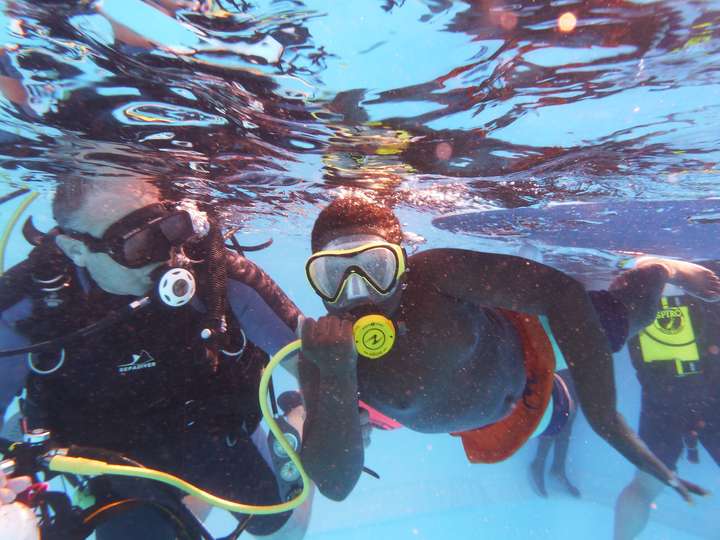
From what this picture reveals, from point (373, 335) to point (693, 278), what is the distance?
176 inches

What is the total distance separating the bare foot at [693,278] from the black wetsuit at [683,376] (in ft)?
8.95

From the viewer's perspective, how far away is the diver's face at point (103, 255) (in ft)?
12.8

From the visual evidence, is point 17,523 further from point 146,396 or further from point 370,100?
point 370,100

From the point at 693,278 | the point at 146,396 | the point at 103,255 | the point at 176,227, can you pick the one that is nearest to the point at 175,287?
the point at 176,227

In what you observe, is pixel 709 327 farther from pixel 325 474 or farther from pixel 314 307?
pixel 314 307

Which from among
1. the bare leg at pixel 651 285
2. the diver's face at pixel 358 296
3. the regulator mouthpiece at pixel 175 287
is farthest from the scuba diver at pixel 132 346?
the bare leg at pixel 651 285

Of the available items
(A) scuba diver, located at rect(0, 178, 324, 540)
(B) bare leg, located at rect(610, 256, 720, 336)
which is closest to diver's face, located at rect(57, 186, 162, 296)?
(A) scuba diver, located at rect(0, 178, 324, 540)

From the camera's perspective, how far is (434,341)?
3.72m

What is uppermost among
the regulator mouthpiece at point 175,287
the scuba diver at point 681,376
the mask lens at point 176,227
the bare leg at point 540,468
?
the mask lens at point 176,227

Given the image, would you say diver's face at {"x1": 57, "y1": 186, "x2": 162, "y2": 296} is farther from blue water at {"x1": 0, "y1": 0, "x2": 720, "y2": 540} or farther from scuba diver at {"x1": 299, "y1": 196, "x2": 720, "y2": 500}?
scuba diver at {"x1": 299, "y1": 196, "x2": 720, "y2": 500}

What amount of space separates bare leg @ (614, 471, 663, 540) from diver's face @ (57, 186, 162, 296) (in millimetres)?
10078

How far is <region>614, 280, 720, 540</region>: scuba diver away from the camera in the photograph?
7836 mm

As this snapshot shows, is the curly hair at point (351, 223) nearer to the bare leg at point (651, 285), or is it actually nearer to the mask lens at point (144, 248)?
the mask lens at point (144, 248)

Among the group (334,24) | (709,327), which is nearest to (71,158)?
(334,24)
